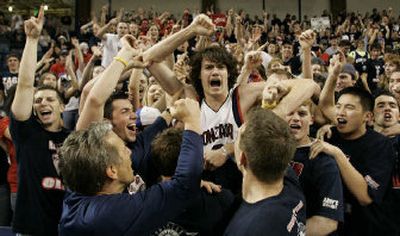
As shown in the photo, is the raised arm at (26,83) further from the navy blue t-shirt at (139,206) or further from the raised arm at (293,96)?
the raised arm at (293,96)

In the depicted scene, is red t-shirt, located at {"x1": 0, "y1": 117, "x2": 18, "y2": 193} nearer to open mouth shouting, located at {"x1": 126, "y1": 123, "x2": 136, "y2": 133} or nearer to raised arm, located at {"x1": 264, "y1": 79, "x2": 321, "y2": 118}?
open mouth shouting, located at {"x1": 126, "y1": 123, "x2": 136, "y2": 133}

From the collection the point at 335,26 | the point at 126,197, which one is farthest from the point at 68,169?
the point at 335,26

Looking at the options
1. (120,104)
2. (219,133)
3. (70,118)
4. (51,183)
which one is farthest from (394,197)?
(70,118)

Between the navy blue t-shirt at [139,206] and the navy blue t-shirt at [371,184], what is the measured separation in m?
1.37

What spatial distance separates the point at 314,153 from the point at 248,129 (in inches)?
30.0

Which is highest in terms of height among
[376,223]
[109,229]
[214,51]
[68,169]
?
[214,51]

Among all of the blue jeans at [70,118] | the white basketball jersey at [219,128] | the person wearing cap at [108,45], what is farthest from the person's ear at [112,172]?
the person wearing cap at [108,45]

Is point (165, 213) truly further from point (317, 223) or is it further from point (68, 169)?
point (317, 223)

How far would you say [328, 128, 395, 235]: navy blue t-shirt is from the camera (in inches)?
121

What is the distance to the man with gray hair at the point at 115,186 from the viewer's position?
2.01m

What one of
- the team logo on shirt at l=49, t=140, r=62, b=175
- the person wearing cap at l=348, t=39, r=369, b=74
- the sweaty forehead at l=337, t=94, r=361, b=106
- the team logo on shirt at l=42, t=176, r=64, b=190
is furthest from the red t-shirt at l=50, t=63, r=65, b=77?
the sweaty forehead at l=337, t=94, r=361, b=106

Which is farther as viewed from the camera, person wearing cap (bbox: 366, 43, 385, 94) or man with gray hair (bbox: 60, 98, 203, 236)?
person wearing cap (bbox: 366, 43, 385, 94)

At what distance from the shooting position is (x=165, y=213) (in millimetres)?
2068

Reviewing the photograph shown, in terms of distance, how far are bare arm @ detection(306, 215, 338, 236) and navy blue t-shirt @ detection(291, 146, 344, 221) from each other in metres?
0.02
